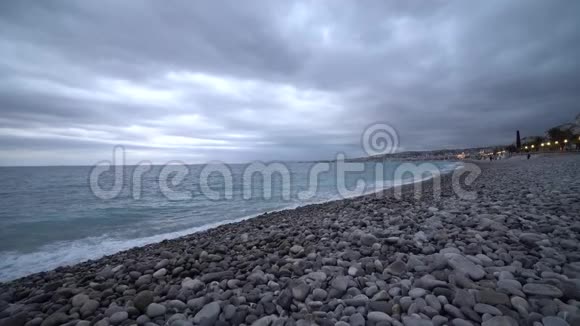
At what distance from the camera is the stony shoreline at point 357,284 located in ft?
8.20

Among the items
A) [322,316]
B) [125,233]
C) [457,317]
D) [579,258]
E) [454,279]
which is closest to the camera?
[457,317]

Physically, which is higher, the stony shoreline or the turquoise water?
the stony shoreline

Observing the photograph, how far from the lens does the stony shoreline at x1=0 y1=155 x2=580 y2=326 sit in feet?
8.20

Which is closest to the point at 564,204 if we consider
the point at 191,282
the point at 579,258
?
the point at 579,258

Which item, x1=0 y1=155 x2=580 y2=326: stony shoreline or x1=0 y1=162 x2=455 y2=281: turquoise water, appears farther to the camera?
x1=0 y1=162 x2=455 y2=281: turquoise water

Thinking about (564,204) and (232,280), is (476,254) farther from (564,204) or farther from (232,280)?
(564,204)

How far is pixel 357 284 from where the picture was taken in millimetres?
3178

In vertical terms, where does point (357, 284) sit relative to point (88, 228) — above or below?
above

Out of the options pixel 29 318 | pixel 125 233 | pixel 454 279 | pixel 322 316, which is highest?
pixel 454 279

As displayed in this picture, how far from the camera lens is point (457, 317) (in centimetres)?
238

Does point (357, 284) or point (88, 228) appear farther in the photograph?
point (88, 228)

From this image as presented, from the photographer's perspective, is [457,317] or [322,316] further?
[322,316]

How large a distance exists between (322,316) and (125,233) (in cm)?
1041

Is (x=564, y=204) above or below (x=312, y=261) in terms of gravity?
above
